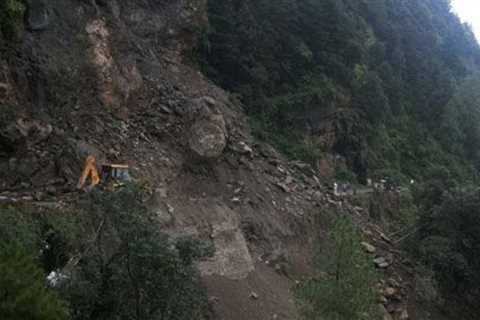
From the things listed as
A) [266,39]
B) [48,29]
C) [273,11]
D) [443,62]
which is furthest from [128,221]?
[443,62]

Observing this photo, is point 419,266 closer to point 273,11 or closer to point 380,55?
point 273,11

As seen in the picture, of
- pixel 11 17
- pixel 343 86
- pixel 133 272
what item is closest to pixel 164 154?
pixel 11 17

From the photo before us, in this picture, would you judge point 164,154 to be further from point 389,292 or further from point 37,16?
point 389,292

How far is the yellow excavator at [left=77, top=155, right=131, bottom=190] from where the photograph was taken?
14.8 m

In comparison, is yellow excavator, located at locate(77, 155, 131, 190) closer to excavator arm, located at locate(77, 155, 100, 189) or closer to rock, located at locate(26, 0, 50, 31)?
excavator arm, located at locate(77, 155, 100, 189)

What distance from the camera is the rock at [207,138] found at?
62.1 feet

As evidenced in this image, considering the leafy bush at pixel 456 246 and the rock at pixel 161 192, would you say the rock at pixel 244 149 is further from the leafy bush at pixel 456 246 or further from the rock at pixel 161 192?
the leafy bush at pixel 456 246

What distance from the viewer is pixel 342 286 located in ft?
34.1

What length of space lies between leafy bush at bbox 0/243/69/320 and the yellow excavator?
8042 mm

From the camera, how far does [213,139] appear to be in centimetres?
1911

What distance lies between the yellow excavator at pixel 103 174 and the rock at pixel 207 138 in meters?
3.81

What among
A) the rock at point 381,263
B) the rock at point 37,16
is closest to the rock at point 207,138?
the rock at point 37,16

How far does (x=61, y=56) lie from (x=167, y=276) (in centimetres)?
1230

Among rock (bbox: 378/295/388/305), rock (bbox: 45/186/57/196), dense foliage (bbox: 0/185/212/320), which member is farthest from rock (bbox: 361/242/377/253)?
rock (bbox: 45/186/57/196)
